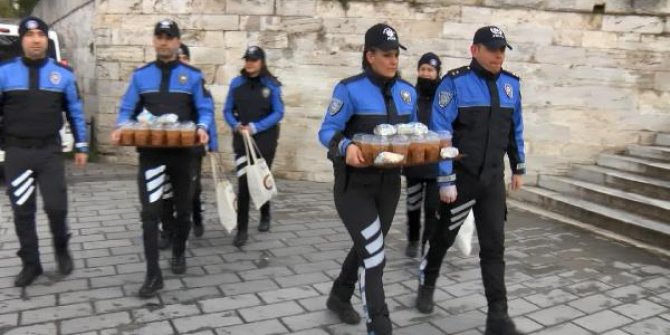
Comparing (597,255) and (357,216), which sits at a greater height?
(357,216)

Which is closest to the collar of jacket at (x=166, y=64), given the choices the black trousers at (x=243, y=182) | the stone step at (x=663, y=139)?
the black trousers at (x=243, y=182)

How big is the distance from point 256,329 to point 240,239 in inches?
78.1

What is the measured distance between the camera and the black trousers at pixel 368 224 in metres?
3.44

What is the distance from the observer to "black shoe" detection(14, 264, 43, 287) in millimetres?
4477

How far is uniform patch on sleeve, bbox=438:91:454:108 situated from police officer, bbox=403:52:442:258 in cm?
126

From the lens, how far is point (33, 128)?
441 centimetres

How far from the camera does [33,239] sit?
180 inches

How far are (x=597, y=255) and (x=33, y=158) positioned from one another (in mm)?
5048

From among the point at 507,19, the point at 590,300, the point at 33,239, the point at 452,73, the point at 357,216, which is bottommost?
the point at 590,300

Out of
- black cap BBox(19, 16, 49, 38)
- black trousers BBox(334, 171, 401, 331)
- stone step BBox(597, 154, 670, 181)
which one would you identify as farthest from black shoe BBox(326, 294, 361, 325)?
stone step BBox(597, 154, 670, 181)

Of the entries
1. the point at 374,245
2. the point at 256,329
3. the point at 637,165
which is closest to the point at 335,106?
the point at 374,245

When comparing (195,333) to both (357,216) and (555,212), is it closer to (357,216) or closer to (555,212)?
(357,216)

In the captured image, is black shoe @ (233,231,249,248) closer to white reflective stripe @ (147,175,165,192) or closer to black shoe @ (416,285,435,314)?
white reflective stripe @ (147,175,165,192)

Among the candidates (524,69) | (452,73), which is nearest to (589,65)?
(524,69)
